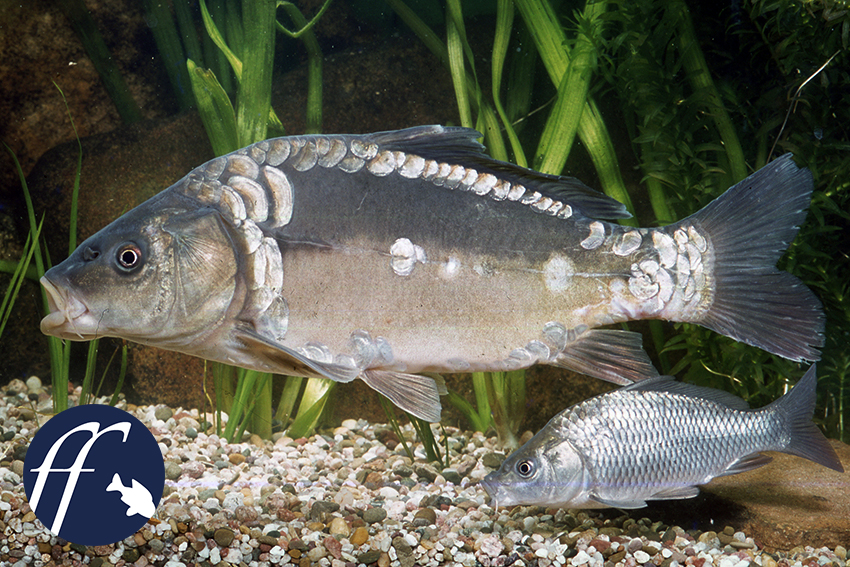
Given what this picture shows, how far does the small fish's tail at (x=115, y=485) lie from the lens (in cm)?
142

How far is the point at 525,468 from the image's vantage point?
5.72ft

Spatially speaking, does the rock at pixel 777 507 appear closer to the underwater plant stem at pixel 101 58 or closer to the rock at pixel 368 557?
the rock at pixel 368 557

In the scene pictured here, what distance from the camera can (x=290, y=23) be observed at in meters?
2.47

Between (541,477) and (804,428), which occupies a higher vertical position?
(804,428)

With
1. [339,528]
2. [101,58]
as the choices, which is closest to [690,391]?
[339,528]

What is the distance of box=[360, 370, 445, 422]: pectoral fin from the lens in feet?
4.46

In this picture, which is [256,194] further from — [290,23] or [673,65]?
[673,65]

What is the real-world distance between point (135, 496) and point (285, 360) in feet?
2.05

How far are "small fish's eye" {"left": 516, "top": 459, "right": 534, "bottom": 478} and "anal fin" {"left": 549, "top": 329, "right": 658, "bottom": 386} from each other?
1.61 feet

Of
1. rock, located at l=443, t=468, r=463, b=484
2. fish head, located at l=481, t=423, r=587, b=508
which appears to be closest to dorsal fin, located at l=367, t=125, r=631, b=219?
fish head, located at l=481, t=423, r=587, b=508

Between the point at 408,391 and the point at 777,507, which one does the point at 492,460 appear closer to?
the point at 777,507

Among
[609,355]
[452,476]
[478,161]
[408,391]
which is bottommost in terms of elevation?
[452,476]

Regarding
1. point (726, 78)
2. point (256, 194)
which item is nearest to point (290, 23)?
point (256, 194)

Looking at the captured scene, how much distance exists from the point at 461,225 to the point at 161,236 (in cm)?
75
